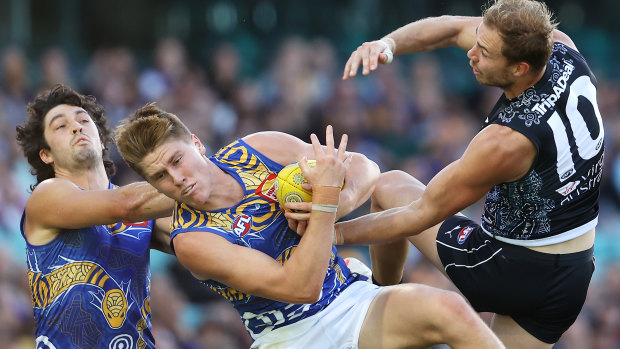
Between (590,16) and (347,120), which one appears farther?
(590,16)

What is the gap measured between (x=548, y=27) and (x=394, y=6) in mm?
7613

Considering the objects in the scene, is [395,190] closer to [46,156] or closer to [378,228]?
[378,228]

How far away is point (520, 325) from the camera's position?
4805 millimetres

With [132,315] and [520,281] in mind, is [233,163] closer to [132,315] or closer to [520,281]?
[132,315]

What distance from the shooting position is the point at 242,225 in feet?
15.0

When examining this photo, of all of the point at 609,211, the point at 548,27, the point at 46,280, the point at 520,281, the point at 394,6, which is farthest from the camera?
the point at 394,6

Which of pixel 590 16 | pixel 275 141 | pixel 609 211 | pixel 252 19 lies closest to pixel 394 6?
pixel 252 19

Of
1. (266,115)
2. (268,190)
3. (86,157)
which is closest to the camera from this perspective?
(268,190)

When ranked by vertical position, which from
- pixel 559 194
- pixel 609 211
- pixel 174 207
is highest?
pixel 559 194

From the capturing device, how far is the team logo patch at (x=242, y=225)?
14.9 ft

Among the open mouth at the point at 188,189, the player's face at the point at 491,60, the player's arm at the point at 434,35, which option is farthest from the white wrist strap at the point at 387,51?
the open mouth at the point at 188,189

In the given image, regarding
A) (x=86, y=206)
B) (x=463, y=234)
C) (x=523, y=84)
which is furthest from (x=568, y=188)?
(x=86, y=206)

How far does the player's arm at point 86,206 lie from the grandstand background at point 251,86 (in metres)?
2.99

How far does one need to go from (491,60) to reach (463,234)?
1092 mm
